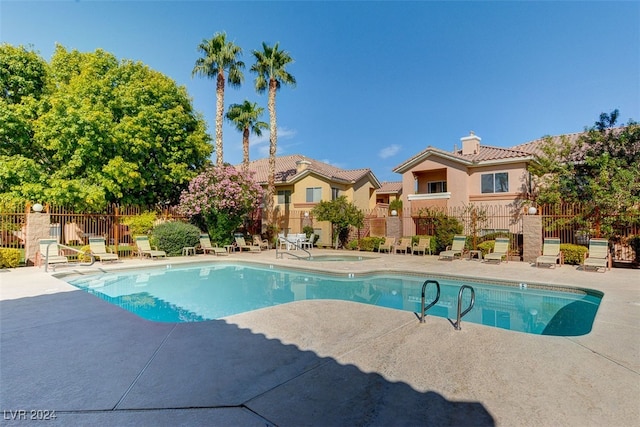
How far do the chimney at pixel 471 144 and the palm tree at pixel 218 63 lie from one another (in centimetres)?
1660

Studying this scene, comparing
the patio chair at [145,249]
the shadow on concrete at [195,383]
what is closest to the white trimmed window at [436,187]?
the patio chair at [145,249]

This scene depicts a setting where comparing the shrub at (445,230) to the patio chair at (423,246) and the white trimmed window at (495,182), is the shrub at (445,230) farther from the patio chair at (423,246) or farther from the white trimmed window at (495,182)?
the white trimmed window at (495,182)

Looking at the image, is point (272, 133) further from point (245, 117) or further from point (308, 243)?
point (308, 243)

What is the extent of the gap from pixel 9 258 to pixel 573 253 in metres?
21.8

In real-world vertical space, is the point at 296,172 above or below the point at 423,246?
above

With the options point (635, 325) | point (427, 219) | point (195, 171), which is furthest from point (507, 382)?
point (195, 171)

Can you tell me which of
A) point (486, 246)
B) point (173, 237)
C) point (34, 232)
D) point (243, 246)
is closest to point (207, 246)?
point (173, 237)

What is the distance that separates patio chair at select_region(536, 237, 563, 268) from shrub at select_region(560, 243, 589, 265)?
240 millimetres

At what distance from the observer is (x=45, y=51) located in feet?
66.6

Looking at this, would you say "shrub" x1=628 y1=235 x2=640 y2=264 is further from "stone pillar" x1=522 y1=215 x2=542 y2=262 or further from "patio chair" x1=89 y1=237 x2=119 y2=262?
"patio chair" x1=89 y1=237 x2=119 y2=262

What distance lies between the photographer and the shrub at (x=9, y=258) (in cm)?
1209

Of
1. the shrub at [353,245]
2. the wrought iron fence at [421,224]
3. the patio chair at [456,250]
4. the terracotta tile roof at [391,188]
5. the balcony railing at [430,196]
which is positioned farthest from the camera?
the terracotta tile roof at [391,188]

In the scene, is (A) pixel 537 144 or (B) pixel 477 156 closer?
(B) pixel 477 156

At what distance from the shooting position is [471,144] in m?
23.5
